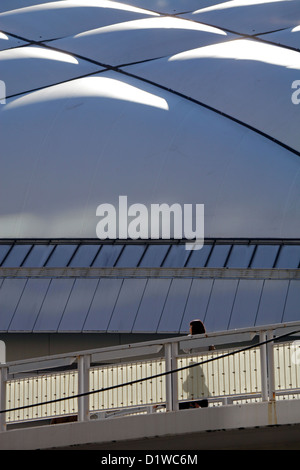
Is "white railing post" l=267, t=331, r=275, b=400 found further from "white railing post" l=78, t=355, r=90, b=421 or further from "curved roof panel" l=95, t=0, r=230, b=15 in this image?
"curved roof panel" l=95, t=0, r=230, b=15

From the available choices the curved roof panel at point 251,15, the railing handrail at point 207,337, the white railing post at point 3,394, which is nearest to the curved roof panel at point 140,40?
the curved roof panel at point 251,15

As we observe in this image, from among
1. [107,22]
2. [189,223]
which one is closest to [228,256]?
[189,223]

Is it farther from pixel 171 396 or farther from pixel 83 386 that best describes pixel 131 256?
pixel 171 396

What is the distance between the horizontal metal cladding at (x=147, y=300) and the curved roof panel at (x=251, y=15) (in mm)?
9778

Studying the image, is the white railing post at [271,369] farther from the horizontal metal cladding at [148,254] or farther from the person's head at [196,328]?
the horizontal metal cladding at [148,254]

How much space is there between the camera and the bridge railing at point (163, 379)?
51.0 ft

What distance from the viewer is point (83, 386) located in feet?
56.4

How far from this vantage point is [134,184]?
27344 mm

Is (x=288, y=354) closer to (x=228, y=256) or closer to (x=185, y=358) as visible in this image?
(x=185, y=358)

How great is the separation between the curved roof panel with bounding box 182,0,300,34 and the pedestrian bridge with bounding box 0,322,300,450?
17.3 m

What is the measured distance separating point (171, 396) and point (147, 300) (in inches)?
378

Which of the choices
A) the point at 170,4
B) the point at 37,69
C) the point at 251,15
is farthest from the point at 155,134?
the point at 170,4

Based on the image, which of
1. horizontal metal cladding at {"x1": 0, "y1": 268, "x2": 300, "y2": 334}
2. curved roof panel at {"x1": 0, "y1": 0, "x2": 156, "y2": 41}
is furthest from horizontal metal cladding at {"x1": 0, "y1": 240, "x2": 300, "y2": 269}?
curved roof panel at {"x1": 0, "y1": 0, "x2": 156, "y2": 41}

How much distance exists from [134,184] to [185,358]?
11.3 m
